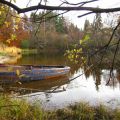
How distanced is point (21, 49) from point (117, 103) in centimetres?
3195

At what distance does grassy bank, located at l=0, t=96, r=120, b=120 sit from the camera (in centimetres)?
562

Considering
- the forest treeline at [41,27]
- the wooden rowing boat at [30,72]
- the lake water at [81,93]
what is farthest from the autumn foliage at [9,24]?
the wooden rowing boat at [30,72]

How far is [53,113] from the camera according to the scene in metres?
7.16

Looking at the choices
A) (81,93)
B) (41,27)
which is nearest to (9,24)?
(41,27)

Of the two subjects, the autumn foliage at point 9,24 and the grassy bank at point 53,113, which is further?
the grassy bank at point 53,113

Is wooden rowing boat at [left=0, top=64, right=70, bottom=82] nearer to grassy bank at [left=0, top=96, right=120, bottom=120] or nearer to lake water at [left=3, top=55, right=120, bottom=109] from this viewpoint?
lake water at [left=3, top=55, right=120, bottom=109]

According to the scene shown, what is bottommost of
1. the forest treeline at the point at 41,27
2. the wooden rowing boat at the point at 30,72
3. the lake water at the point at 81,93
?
the lake water at the point at 81,93

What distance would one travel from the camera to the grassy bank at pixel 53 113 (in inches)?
221

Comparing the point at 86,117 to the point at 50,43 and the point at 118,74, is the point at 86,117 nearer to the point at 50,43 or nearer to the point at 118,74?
the point at 118,74

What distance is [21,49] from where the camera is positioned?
40.9 meters

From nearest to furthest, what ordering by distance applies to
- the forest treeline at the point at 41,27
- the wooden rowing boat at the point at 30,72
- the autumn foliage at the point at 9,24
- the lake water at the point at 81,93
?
the forest treeline at the point at 41,27 < the autumn foliage at the point at 9,24 < the lake water at the point at 81,93 < the wooden rowing boat at the point at 30,72

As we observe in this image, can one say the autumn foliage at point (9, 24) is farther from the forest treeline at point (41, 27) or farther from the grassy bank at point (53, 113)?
the grassy bank at point (53, 113)

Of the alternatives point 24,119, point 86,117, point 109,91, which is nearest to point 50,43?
point 109,91

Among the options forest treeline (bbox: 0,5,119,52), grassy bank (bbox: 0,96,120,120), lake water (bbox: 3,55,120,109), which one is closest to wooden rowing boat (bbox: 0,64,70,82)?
lake water (bbox: 3,55,120,109)
